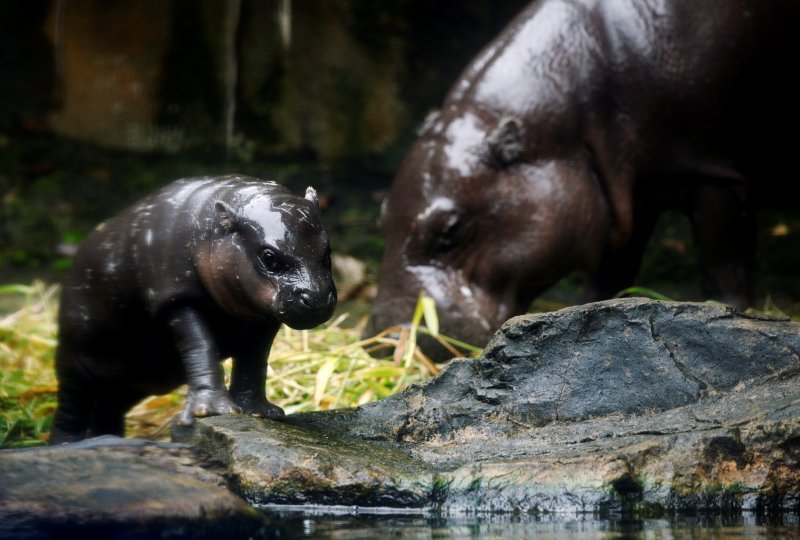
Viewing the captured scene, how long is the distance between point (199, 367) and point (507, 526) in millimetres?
999

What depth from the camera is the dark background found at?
28.9 ft

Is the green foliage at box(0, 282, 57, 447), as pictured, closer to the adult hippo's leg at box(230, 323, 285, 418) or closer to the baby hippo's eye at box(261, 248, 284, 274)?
the adult hippo's leg at box(230, 323, 285, 418)

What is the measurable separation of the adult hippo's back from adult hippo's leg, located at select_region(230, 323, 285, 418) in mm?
1587

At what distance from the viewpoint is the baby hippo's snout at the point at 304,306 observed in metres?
2.81

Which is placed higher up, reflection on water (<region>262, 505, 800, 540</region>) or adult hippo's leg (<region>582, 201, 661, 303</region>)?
adult hippo's leg (<region>582, 201, 661, 303</region>)

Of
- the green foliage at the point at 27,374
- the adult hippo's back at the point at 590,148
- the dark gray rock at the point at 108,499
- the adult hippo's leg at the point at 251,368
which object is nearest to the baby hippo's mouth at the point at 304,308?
the adult hippo's leg at the point at 251,368

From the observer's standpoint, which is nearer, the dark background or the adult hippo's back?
the adult hippo's back

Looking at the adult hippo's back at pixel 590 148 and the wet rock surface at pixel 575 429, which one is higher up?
the adult hippo's back at pixel 590 148

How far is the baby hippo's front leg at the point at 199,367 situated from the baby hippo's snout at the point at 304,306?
297mm

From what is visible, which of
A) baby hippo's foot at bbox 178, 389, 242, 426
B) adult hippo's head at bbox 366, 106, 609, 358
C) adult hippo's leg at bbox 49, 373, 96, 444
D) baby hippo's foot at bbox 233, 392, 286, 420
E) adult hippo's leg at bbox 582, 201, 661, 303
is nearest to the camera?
baby hippo's foot at bbox 178, 389, 242, 426

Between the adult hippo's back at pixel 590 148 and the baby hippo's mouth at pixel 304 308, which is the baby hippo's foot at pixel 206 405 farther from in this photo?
the adult hippo's back at pixel 590 148

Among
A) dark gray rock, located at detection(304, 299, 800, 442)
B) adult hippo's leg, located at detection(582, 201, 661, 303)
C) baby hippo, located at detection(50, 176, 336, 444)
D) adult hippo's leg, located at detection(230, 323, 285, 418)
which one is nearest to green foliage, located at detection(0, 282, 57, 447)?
baby hippo, located at detection(50, 176, 336, 444)

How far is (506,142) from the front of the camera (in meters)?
4.91

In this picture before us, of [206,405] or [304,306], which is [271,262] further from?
[206,405]
